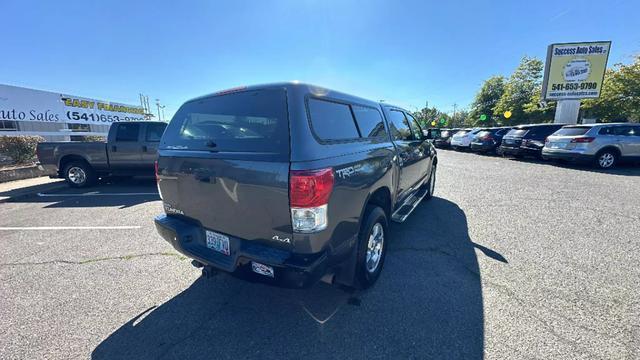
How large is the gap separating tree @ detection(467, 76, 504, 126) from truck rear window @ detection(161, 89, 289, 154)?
50.4 m

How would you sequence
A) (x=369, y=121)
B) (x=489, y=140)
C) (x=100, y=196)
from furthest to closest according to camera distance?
1. (x=489, y=140)
2. (x=100, y=196)
3. (x=369, y=121)

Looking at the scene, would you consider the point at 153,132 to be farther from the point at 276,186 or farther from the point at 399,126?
the point at 276,186

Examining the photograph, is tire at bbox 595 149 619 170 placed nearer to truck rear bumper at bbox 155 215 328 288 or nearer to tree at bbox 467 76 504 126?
truck rear bumper at bbox 155 215 328 288

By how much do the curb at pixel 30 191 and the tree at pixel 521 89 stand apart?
44655mm

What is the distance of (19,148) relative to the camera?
35.4 ft

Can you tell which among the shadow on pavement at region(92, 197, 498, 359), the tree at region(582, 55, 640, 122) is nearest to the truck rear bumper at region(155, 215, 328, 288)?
the shadow on pavement at region(92, 197, 498, 359)

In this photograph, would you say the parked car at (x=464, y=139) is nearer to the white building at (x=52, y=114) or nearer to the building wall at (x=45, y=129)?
the white building at (x=52, y=114)

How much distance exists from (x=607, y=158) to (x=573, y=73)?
11.6 metres

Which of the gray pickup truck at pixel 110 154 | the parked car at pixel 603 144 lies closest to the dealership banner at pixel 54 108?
the gray pickup truck at pixel 110 154

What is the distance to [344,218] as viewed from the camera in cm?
232

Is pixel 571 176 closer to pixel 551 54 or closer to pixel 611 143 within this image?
pixel 611 143

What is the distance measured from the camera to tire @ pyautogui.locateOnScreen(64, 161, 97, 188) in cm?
775

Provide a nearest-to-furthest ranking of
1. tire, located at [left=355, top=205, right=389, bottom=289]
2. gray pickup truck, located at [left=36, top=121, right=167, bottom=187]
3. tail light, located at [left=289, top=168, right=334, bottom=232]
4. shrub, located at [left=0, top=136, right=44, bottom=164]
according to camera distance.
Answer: tail light, located at [left=289, top=168, right=334, bottom=232] < tire, located at [left=355, top=205, right=389, bottom=289] < gray pickup truck, located at [left=36, top=121, right=167, bottom=187] < shrub, located at [left=0, top=136, right=44, bottom=164]

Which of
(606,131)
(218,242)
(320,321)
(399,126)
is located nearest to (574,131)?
(606,131)
